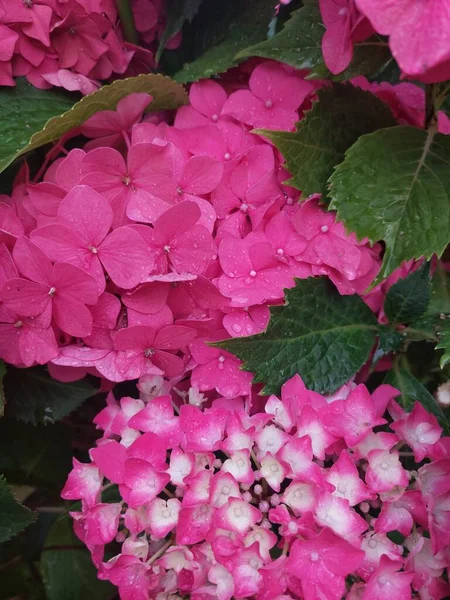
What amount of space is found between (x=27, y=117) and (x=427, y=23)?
0.48 metres

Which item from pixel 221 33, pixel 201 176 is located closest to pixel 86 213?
pixel 201 176

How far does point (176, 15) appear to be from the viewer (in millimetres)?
853

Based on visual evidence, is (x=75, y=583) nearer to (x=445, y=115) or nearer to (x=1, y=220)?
(x=1, y=220)

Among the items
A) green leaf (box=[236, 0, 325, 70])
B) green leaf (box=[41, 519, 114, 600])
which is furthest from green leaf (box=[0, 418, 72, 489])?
green leaf (box=[236, 0, 325, 70])

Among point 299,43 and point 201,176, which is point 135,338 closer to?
point 201,176

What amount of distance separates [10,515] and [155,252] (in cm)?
35

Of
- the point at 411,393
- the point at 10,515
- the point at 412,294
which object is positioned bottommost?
the point at 10,515

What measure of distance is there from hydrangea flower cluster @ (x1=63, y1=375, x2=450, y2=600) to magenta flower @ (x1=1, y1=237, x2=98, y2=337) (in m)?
0.12

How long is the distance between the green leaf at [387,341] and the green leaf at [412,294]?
0.09 ft

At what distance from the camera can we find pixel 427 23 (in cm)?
47

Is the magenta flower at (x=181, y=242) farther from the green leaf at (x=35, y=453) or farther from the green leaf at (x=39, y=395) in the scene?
the green leaf at (x=35, y=453)

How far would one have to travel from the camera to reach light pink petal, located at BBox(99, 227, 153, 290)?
68 cm

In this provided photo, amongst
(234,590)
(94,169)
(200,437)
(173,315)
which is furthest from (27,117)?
(234,590)

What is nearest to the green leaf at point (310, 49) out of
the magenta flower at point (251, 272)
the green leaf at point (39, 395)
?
the magenta flower at point (251, 272)
